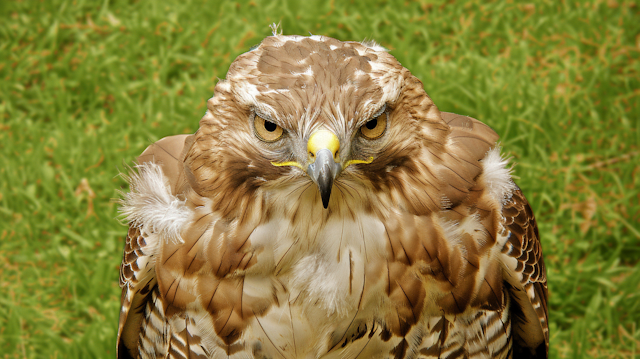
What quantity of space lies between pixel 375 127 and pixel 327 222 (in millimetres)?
498

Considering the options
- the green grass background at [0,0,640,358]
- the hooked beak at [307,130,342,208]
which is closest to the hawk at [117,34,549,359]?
the hooked beak at [307,130,342,208]

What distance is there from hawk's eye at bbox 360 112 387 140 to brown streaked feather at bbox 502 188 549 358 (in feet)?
3.13

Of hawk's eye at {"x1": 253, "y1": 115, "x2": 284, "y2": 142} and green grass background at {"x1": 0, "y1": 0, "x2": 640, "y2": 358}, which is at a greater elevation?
hawk's eye at {"x1": 253, "y1": 115, "x2": 284, "y2": 142}

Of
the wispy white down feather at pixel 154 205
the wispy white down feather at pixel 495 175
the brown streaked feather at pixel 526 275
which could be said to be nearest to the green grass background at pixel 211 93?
the brown streaked feather at pixel 526 275

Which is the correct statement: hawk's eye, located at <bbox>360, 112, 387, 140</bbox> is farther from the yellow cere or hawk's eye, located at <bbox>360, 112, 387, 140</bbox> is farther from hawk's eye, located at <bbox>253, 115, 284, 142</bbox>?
hawk's eye, located at <bbox>253, 115, 284, 142</bbox>

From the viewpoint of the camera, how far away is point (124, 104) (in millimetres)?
5945

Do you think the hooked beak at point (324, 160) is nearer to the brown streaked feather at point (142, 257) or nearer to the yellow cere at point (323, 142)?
the yellow cere at point (323, 142)

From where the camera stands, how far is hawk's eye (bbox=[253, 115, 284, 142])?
2373 millimetres

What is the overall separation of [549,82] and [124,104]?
375cm

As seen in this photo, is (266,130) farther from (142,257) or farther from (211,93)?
(211,93)

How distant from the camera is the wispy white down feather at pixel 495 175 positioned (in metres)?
2.96

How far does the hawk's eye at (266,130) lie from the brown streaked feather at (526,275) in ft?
4.09

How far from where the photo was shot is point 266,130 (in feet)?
7.84

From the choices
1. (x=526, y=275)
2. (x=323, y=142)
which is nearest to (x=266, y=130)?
(x=323, y=142)
